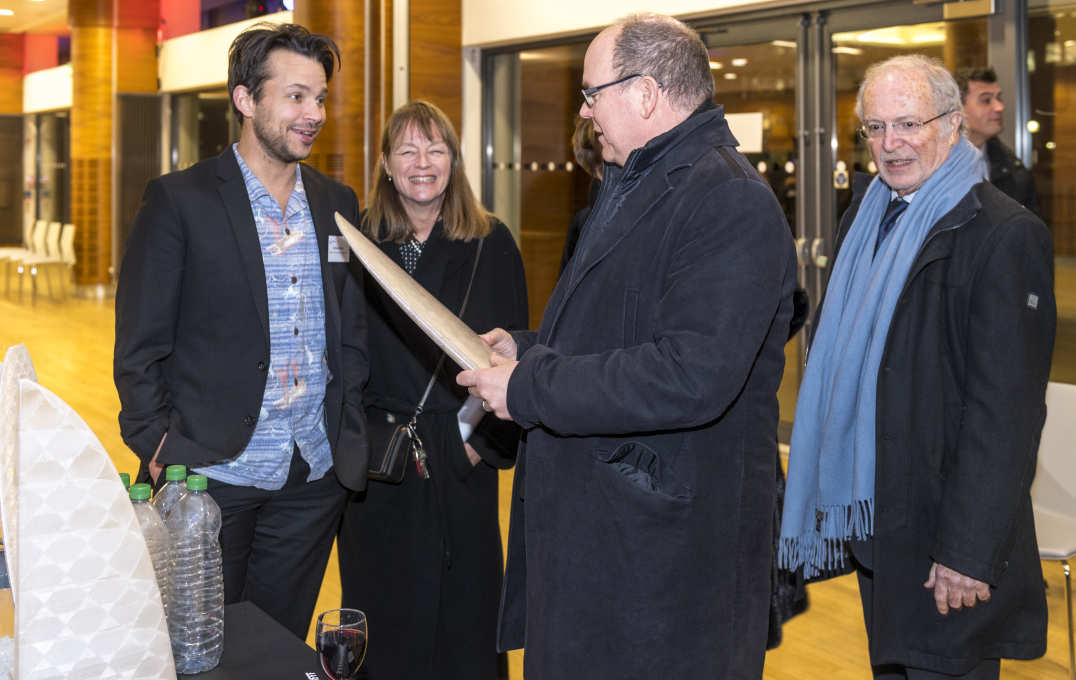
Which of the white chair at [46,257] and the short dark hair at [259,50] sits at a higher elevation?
the white chair at [46,257]

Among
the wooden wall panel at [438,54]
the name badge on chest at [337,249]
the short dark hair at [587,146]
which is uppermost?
the wooden wall panel at [438,54]

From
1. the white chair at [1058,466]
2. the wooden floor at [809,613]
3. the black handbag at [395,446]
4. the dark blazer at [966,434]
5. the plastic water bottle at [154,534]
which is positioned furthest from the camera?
the wooden floor at [809,613]

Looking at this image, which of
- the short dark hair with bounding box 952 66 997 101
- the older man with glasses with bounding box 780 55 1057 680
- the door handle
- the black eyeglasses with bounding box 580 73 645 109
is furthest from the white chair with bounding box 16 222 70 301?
the black eyeglasses with bounding box 580 73 645 109

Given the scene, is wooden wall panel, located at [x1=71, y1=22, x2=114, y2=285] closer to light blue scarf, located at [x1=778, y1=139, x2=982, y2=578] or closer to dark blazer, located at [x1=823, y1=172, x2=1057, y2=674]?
light blue scarf, located at [x1=778, y1=139, x2=982, y2=578]

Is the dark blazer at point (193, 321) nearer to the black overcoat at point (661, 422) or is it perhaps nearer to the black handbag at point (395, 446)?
the black handbag at point (395, 446)

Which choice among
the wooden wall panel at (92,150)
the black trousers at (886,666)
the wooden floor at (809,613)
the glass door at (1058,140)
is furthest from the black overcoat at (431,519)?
the wooden wall panel at (92,150)

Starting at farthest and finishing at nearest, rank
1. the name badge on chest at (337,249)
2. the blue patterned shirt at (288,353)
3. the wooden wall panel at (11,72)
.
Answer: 1. the wooden wall panel at (11,72)
2. the name badge on chest at (337,249)
3. the blue patterned shirt at (288,353)

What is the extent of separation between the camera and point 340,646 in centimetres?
169

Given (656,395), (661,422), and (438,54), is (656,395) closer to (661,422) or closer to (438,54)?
(661,422)

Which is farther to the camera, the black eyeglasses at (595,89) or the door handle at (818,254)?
the door handle at (818,254)

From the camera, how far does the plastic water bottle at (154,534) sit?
1.68 metres

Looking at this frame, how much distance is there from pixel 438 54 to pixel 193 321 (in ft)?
21.1

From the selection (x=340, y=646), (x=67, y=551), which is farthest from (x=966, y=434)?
(x=67, y=551)

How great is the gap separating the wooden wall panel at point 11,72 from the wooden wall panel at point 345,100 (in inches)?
685
